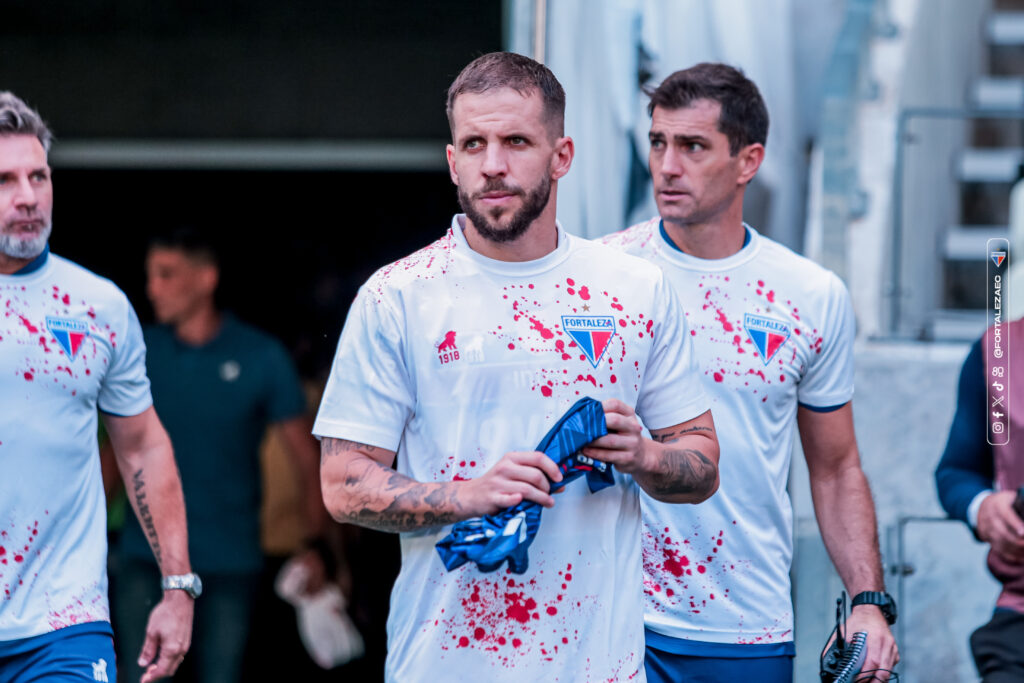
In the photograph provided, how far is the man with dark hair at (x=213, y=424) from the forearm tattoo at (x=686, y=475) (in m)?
3.14

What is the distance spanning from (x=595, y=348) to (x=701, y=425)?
1.13 ft

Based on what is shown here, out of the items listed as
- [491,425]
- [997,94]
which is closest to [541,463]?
[491,425]

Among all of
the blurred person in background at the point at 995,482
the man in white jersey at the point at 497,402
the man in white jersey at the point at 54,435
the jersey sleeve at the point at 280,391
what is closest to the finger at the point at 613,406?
the man in white jersey at the point at 497,402

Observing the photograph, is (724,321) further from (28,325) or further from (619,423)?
(28,325)

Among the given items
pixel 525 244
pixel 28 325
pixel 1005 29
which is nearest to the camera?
pixel 525 244

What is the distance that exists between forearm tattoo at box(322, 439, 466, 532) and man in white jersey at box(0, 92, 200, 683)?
1063mm

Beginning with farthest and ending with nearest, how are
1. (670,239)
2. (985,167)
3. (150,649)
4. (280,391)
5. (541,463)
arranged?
(985,167), (280,391), (670,239), (150,649), (541,463)

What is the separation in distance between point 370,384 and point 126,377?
124 centimetres

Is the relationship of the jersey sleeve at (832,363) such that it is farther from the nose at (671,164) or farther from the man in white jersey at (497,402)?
the man in white jersey at (497,402)

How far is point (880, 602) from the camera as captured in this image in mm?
3668

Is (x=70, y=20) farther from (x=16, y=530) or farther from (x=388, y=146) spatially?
(x=16, y=530)

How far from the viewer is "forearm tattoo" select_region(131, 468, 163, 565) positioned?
387cm

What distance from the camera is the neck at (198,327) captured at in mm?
5875

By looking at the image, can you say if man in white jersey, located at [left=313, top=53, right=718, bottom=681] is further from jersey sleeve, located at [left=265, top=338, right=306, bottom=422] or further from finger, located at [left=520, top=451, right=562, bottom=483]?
jersey sleeve, located at [left=265, top=338, right=306, bottom=422]
